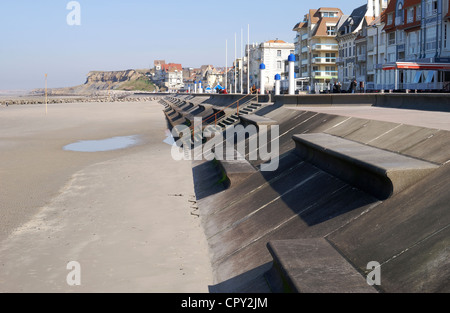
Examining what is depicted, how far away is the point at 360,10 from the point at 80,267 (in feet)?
236

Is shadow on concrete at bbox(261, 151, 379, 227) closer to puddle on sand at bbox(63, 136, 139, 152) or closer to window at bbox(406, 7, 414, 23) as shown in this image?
puddle on sand at bbox(63, 136, 139, 152)

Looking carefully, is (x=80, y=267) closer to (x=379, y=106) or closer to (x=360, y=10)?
(x=379, y=106)

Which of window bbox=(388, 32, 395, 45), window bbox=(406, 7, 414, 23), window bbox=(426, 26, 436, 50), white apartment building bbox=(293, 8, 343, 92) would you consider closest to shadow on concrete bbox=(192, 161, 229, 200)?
window bbox=(426, 26, 436, 50)

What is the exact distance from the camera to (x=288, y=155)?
A: 13.6m

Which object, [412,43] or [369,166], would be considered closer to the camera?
[369,166]

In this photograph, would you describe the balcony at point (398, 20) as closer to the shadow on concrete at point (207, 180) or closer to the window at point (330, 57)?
the window at point (330, 57)

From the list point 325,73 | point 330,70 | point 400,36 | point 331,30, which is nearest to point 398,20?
point 400,36

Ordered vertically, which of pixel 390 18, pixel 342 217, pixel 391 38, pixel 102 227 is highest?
→ pixel 390 18

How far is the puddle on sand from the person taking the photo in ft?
86.5

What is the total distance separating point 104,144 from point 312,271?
24479mm

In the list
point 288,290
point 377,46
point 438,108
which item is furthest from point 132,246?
point 377,46

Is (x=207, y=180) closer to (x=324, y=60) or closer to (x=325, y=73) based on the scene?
(x=325, y=73)

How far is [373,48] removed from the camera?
63.3 metres

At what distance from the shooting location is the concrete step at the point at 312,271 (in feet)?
17.2
